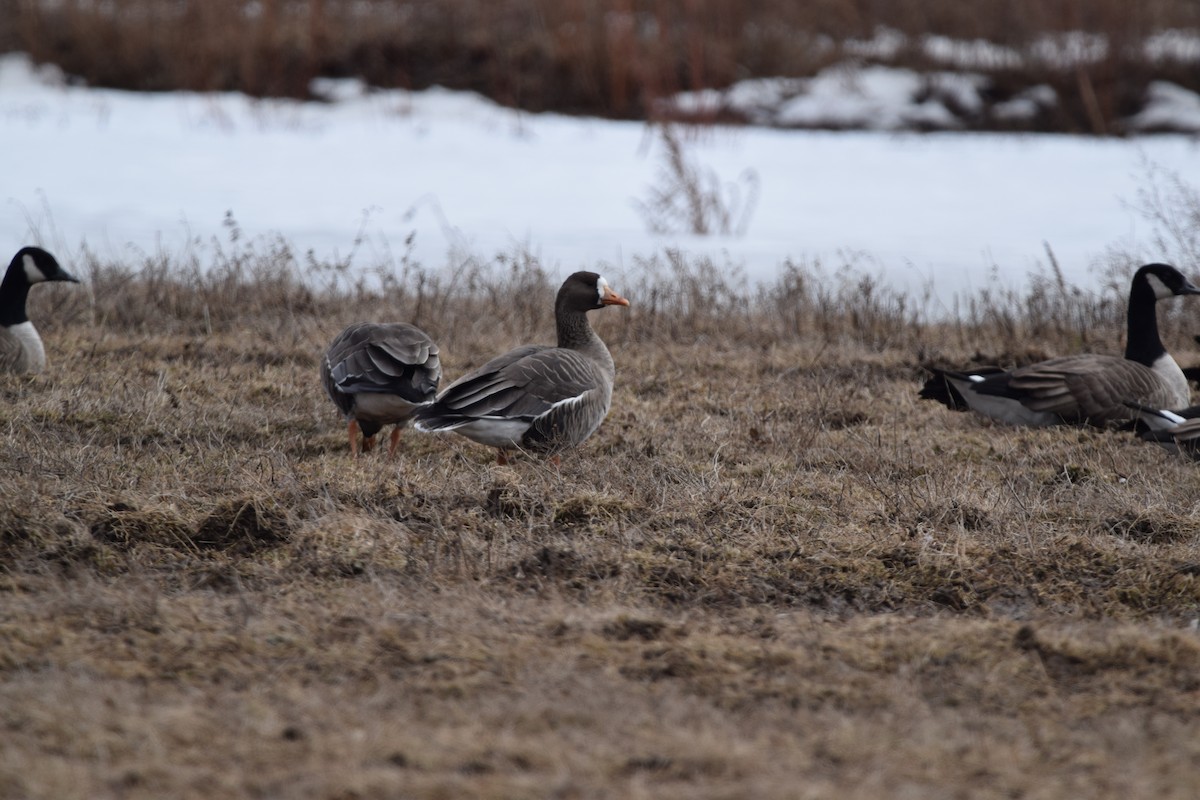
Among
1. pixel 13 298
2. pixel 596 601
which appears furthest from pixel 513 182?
pixel 596 601

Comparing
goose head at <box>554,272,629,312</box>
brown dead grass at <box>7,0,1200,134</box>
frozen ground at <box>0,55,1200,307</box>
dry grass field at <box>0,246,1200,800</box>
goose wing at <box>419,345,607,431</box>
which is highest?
brown dead grass at <box>7,0,1200,134</box>

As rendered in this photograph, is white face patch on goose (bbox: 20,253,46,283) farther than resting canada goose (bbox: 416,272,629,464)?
Yes

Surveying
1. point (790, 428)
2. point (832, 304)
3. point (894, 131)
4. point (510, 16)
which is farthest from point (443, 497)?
point (510, 16)

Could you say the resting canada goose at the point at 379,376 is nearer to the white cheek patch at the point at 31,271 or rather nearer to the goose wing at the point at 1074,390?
the white cheek patch at the point at 31,271

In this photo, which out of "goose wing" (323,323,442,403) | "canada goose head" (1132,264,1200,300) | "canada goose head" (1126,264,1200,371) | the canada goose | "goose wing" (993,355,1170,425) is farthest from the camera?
"canada goose head" (1132,264,1200,300)

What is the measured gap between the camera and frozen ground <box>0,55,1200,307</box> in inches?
547

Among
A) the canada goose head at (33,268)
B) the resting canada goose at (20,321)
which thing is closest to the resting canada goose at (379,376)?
the resting canada goose at (20,321)

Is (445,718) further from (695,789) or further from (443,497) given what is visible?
(443,497)

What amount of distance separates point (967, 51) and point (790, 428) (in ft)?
55.8

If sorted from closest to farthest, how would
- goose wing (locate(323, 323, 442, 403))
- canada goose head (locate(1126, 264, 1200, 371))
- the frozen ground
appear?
goose wing (locate(323, 323, 442, 403))
canada goose head (locate(1126, 264, 1200, 371))
the frozen ground

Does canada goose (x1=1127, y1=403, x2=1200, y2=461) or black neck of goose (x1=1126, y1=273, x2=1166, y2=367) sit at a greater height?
black neck of goose (x1=1126, y1=273, x2=1166, y2=367)

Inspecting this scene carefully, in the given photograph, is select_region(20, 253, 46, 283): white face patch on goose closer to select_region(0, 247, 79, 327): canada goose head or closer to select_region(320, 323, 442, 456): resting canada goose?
select_region(0, 247, 79, 327): canada goose head

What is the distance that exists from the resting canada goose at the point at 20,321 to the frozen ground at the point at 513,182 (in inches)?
149

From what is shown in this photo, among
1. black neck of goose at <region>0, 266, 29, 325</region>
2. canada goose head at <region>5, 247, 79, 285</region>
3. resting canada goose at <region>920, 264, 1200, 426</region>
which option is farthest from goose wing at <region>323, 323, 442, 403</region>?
resting canada goose at <region>920, 264, 1200, 426</region>
